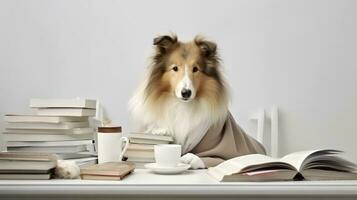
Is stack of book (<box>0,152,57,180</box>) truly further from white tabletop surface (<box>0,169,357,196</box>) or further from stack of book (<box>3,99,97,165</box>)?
stack of book (<box>3,99,97,165</box>)

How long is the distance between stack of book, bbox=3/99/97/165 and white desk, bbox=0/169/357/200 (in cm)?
29

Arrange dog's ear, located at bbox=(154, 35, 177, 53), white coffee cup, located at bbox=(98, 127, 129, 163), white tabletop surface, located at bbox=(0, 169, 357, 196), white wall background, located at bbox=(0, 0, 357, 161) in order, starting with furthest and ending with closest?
white wall background, located at bbox=(0, 0, 357, 161) < dog's ear, located at bbox=(154, 35, 177, 53) < white coffee cup, located at bbox=(98, 127, 129, 163) < white tabletop surface, located at bbox=(0, 169, 357, 196)

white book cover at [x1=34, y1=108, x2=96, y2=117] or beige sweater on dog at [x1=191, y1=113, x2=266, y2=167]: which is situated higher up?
white book cover at [x1=34, y1=108, x2=96, y2=117]

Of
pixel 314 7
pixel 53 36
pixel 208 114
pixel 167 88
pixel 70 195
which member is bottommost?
pixel 70 195

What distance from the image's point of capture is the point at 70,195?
86 centimetres

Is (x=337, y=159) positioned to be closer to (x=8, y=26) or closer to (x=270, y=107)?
(x=270, y=107)

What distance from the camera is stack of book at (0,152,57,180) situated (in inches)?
35.9

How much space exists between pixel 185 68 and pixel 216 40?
2.91 ft

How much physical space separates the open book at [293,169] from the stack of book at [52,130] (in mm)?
480

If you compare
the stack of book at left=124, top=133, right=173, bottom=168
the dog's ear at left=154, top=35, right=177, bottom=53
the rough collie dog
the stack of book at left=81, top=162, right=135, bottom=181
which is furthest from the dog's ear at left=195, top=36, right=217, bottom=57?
the stack of book at left=81, top=162, right=135, bottom=181

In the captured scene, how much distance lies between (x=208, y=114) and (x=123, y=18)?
115 centimetres

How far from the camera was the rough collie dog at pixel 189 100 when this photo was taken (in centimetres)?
149

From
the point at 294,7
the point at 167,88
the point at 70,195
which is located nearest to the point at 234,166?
the point at 70,195

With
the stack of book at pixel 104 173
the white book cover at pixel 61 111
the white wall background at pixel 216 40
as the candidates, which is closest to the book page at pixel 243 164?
the stack of book at pixel 104 173
